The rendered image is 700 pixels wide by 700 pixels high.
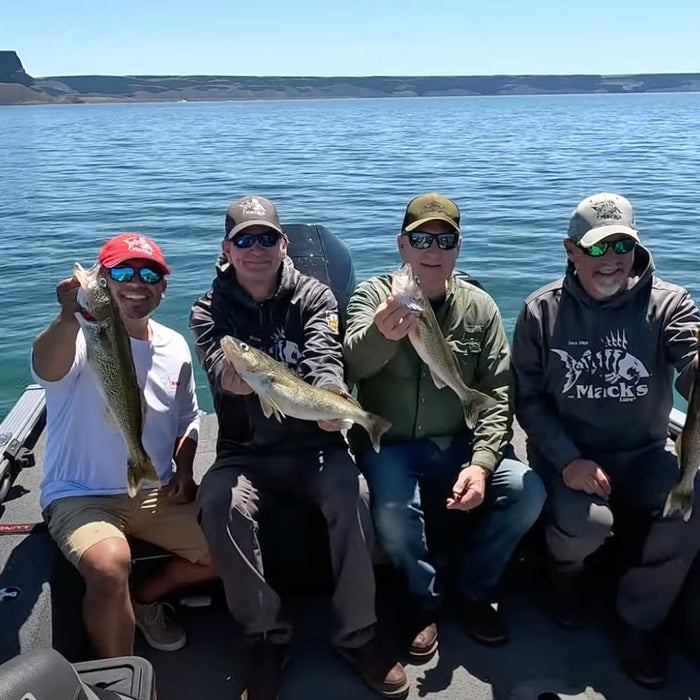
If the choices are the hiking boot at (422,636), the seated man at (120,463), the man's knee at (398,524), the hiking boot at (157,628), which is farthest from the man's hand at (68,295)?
the hiking boot at (422,636)

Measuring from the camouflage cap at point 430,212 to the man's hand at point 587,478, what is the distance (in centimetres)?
130

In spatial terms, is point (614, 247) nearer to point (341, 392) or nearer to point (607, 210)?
point (607, 210)

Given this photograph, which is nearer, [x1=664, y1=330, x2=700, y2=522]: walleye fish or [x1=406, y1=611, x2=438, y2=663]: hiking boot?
[x1=664, y1=330, x2=700, y2=522]: walleye fish

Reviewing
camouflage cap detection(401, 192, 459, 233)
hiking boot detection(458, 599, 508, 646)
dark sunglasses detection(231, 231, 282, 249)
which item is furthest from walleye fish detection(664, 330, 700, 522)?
dark sunglasses detection(231, 231, 282, 249)

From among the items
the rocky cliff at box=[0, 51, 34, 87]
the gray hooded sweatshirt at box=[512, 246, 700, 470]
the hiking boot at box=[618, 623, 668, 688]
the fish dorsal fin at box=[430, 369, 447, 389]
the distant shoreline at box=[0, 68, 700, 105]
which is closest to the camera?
the hiking boot at box=[618, 623, 668, 688]

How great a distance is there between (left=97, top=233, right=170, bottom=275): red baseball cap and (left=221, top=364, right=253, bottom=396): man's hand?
2.09ft

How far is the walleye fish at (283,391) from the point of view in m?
3.09

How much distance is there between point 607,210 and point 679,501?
56.1 inches

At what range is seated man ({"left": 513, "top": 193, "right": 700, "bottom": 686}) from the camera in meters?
3.50

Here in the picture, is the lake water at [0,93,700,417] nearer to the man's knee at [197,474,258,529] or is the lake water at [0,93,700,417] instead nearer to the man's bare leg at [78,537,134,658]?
the man's knee at [197,474,258,529]

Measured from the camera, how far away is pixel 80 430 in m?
3.42

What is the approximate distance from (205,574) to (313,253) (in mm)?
2253

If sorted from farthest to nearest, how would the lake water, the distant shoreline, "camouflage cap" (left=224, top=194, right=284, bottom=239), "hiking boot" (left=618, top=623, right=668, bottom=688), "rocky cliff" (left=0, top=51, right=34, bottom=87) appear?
1. the distant shoreline
2. "rocky cliff" (left=0, top=51, right=34, bottom=87)
3. the lake water
4. "camouflage cap" (left=224, top=194, right=284, bottom=239)
5. "hiking boot" (left=618, top=623, right=668, bottom=688)

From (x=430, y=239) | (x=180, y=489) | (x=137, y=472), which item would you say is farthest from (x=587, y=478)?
(x=137, y=472)
